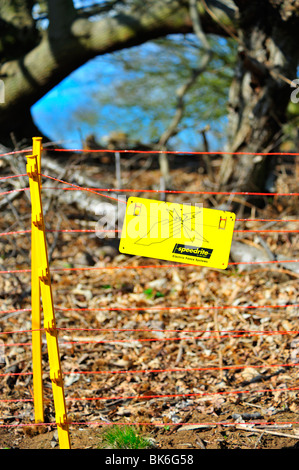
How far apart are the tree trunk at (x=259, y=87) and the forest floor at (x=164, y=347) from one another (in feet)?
1.42

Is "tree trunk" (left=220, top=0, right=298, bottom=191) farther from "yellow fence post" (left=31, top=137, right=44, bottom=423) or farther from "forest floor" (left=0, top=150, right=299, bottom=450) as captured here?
"yellow fence post" (left=31, top=137, right=44, bottom=423)

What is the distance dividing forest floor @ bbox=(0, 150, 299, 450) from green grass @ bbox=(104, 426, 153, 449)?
117 millimetres

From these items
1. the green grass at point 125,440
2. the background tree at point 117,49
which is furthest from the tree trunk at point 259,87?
the green grass at point 125,440

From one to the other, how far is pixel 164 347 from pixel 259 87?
337 cm

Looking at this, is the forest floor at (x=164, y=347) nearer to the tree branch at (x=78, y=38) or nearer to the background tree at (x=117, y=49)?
the background tree at (x=117, y=49)

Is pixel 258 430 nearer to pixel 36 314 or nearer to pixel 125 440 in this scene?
pixel 125 440

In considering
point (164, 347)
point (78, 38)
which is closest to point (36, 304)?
point (164, 347)

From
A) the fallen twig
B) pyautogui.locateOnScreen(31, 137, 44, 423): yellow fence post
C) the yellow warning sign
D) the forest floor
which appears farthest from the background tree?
pyautogui.locateOnScreen(31, 137, 44, 423): yellow fence post

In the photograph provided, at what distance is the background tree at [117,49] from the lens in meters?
5.82

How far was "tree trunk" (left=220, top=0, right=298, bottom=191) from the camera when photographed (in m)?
5.39

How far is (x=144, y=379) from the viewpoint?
3.86 metres

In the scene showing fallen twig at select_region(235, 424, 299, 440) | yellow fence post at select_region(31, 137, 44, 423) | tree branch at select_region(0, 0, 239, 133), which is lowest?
fallen twig at select_region(235, 424, 299, 440)

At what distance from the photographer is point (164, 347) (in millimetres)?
4223
